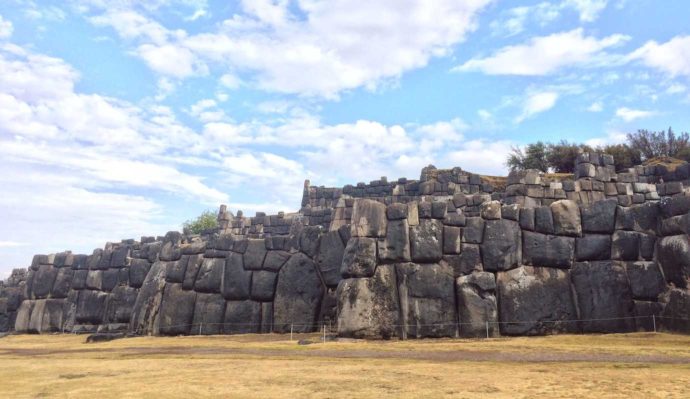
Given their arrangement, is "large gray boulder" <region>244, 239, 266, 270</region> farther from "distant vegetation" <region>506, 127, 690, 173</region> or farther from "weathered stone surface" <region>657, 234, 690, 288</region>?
"distant vegetation" <region>506, 127, 690, 173</region>

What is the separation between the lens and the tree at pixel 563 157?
39.5 metres

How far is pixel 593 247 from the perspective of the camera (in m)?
13.6

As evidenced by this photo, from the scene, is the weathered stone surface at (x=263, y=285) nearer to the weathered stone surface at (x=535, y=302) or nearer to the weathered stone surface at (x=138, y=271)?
the weathered stone surface at (x=138, y=271)

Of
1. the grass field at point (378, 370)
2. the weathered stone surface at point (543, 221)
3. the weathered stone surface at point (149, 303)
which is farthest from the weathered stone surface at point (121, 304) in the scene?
the weathered stone surface at point (543, 221)

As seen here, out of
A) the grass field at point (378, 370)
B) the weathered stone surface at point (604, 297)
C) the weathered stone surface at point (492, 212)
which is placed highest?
the weathered stone surface at point (492, 212)

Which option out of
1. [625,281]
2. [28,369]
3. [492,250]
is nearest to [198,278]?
[28,369]

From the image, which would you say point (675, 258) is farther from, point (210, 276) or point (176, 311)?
point (176, 311)

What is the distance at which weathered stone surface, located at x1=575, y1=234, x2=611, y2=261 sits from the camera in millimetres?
13508

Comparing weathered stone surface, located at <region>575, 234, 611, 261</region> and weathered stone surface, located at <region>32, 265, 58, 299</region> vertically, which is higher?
weathered stone surface, located at <region>575, 234, 611, 261</region>

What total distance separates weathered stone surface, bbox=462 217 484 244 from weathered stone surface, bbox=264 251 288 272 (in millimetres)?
5967

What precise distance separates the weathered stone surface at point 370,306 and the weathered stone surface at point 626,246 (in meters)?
5.94

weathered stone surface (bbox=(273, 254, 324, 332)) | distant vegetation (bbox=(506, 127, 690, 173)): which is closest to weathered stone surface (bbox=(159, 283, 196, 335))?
weathered stone surface (bbox=(273, 254, 324, 332))

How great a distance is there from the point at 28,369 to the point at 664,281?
1439cm

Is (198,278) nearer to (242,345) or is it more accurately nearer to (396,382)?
(242,345)
